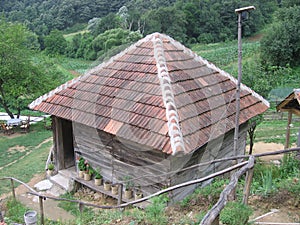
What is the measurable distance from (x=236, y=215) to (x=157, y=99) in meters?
3.55

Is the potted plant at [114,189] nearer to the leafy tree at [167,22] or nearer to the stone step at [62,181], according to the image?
the stone step at [62,181]

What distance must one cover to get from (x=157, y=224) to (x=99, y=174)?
389cm

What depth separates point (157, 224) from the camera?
514cm

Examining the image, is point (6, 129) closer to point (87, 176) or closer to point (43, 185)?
point (43, 185)

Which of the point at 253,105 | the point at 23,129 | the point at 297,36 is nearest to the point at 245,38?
the point at 297,36

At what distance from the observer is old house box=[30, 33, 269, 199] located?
6898 mm

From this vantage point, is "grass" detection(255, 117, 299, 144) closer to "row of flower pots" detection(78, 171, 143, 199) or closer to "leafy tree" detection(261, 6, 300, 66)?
"row of flower pots" detection(78, 171, 143, 199)

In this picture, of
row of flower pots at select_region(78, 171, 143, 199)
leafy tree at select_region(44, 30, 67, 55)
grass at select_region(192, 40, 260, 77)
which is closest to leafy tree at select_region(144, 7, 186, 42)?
grass at select_region(192, 40, 260, 77)

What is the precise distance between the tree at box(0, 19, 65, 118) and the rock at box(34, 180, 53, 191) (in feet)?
34.9

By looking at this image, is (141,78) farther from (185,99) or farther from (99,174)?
(99,174)

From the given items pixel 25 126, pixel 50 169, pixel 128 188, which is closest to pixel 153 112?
pixel 128 188

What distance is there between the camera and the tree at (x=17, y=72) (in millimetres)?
19188

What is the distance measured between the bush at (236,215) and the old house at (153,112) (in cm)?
179

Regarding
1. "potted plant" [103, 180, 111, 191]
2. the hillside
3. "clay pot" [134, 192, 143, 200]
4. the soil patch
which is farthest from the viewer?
the hillside
